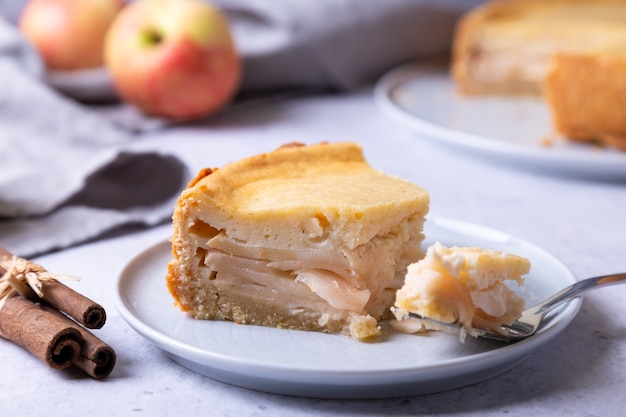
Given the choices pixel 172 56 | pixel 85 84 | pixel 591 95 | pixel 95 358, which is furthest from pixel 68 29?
pixel 95 358

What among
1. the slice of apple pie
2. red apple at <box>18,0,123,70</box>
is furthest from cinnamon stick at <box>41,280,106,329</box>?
red apple at <box>18,0,123,70</box>

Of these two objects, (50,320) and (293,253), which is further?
(293,253)

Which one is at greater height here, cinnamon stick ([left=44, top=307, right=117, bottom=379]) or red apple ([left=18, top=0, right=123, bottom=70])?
red apple ([left=18, top=0, right=123, bottom=70])

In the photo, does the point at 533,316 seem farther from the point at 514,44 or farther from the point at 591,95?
the point at 514,44

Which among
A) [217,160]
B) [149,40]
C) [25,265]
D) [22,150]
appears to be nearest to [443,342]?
[25,265]

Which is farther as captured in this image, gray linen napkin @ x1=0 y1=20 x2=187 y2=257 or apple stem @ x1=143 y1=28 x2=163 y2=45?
apple stem @ x1=143 y1=28 x2=163 y2=45

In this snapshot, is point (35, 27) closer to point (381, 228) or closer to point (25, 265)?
point (25, 265)

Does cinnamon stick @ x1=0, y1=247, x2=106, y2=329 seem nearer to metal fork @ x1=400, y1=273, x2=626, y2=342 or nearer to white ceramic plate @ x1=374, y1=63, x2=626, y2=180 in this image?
metal fork @ x1=400, y1=273, x2=626, y2=342
